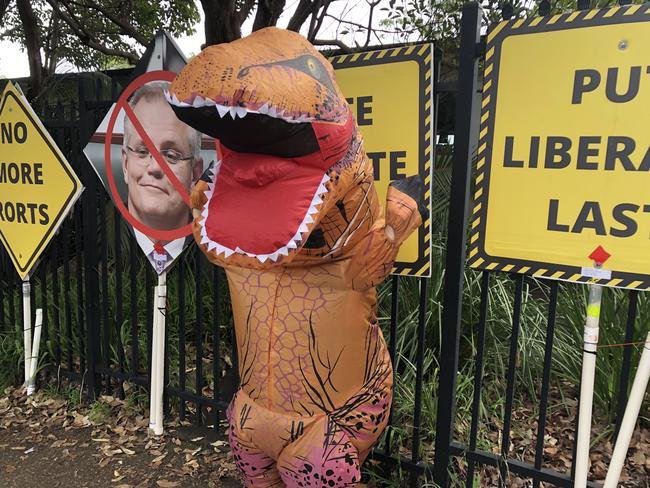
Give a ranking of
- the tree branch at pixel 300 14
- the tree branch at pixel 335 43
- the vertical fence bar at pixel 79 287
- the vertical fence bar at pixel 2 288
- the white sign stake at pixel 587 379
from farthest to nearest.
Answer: the tree branch at pixel 300 14, the tree branch at pixel 335 43, the vertical fence bar at pixel 2 288, the vertical fence bar at pixel 79 287, the white sign stake at pixel 587 379

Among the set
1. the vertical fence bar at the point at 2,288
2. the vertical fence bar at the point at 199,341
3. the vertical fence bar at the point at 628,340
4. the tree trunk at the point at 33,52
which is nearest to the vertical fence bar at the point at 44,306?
the vertical fence bar at the point at 2,288

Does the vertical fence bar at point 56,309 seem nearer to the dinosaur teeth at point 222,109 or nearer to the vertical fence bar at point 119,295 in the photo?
the vertical fence bar at point 119,295

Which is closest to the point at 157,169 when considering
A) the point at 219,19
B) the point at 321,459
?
the point at 321,459

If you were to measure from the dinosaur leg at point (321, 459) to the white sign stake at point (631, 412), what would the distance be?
37.0 inches

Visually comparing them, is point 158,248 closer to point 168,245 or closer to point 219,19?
point 168,245

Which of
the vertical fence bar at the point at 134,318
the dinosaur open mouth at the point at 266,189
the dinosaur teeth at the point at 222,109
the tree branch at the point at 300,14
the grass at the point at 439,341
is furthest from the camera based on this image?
the tree branch at the point at 300,14

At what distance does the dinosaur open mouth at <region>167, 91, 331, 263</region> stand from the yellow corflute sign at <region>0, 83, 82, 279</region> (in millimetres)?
2238

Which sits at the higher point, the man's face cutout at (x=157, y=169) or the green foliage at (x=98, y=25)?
the green foliage at (x=98, y=25)

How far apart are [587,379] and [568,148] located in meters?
0.87

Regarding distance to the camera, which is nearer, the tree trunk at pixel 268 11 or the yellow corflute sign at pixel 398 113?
the yellow corflute sign at pixel 398 113

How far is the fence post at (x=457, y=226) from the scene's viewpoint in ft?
7.34

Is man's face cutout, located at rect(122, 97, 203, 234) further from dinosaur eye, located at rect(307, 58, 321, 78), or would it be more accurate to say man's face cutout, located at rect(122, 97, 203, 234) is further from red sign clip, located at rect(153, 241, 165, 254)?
dinosaur eye, located at rect(307, 58, 321, 78)

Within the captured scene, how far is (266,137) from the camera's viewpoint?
5.25 ft

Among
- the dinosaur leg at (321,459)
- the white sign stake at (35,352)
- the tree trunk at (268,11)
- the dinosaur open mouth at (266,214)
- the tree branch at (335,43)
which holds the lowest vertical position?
the white sign stake at (35,352)
